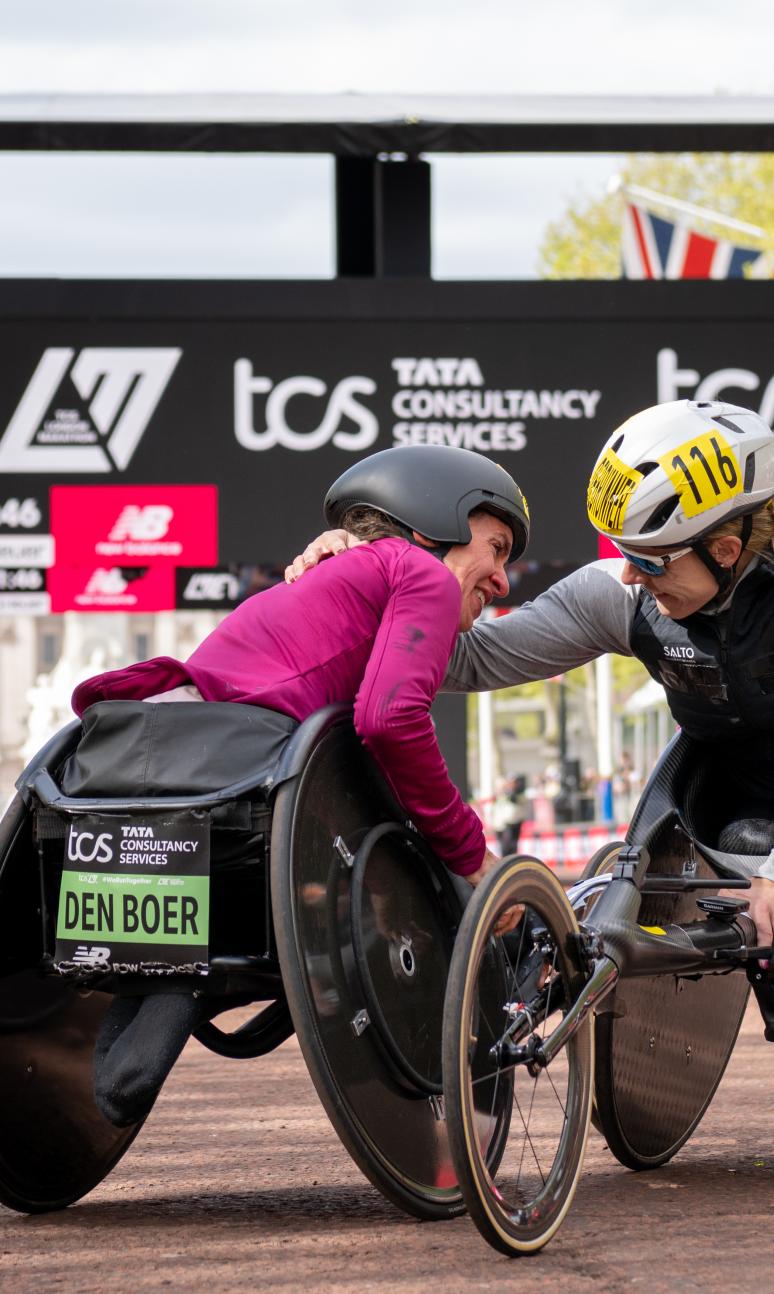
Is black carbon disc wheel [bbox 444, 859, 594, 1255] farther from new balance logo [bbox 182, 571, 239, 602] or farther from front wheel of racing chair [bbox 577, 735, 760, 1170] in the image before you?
new balance logo [bbox 182, 571, 239, 602]

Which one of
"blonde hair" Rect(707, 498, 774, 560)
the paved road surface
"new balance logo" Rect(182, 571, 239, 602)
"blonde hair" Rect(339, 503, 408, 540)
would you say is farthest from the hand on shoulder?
"new balance logo" Rect(182, 571, 239, 602)

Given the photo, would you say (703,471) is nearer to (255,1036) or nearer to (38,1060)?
(255,1036)

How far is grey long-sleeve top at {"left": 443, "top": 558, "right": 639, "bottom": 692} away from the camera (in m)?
4.70

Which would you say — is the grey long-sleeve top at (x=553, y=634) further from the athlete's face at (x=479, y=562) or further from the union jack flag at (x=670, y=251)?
the union jack flag at (x=670, y=251)

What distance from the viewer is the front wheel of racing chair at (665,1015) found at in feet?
14.9

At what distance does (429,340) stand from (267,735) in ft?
24.5

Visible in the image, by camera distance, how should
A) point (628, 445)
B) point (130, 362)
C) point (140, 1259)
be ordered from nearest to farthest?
point (140, 1259) < point (628, 445) < point (130, 362)

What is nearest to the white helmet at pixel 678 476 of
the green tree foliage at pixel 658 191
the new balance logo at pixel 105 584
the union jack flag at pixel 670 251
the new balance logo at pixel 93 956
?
the new balance logo at pixel 93 956

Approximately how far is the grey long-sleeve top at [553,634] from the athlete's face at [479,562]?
248 mm

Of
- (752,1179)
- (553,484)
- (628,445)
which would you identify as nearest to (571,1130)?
(752,1179)

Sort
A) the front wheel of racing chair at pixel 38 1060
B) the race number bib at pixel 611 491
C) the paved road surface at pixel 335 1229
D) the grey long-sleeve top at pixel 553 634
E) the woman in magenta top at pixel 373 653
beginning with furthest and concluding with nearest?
the grey long-sleeve top at pixel 553 634 → the race number bib at pixel 611 491 → the front wheel of racing chair at pixel 38 1060 → the woman in magenta top at pixel 373 653 → the paved road surface at pixel 335 1229

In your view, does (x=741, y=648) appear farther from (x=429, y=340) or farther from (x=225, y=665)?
(x=429, y=340)

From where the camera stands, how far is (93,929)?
12.6ft

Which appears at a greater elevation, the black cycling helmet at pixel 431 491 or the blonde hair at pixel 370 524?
the black cycling helmet at pixel 431 491
